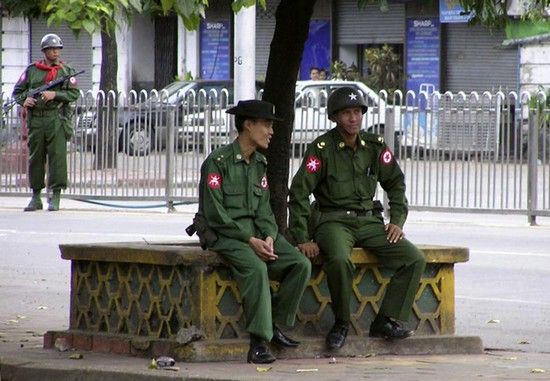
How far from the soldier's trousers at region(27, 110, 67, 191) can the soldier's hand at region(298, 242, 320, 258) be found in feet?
34.6

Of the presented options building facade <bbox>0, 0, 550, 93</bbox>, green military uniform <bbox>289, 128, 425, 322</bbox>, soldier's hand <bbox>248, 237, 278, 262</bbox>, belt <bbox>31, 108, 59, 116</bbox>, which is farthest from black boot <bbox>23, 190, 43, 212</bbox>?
building facade <bbox>0, 0, 550, 93</bbox>

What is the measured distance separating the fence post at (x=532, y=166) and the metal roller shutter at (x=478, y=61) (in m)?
16.6

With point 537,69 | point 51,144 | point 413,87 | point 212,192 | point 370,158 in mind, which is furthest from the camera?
point 413,87

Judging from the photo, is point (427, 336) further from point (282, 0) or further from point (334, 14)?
point (334, 14)

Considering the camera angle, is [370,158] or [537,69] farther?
[537,69]

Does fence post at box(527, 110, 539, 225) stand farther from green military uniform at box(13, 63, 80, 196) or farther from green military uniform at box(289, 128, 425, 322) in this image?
green military uniform at box(289, 128, 425, 322)

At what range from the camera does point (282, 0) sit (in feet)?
31.3

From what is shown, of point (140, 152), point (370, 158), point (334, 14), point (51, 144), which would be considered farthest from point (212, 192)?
point (334, 14)

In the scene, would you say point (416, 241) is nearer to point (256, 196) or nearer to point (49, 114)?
point (49, 114)

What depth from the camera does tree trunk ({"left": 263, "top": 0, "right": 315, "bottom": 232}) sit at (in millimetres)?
9555

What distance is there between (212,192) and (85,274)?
1164 mm

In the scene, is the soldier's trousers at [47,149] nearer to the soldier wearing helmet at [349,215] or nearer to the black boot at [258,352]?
the soldier wearing helmet at [349,215]

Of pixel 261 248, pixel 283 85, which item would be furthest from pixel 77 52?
pixel 261 248

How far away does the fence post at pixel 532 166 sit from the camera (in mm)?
18969
